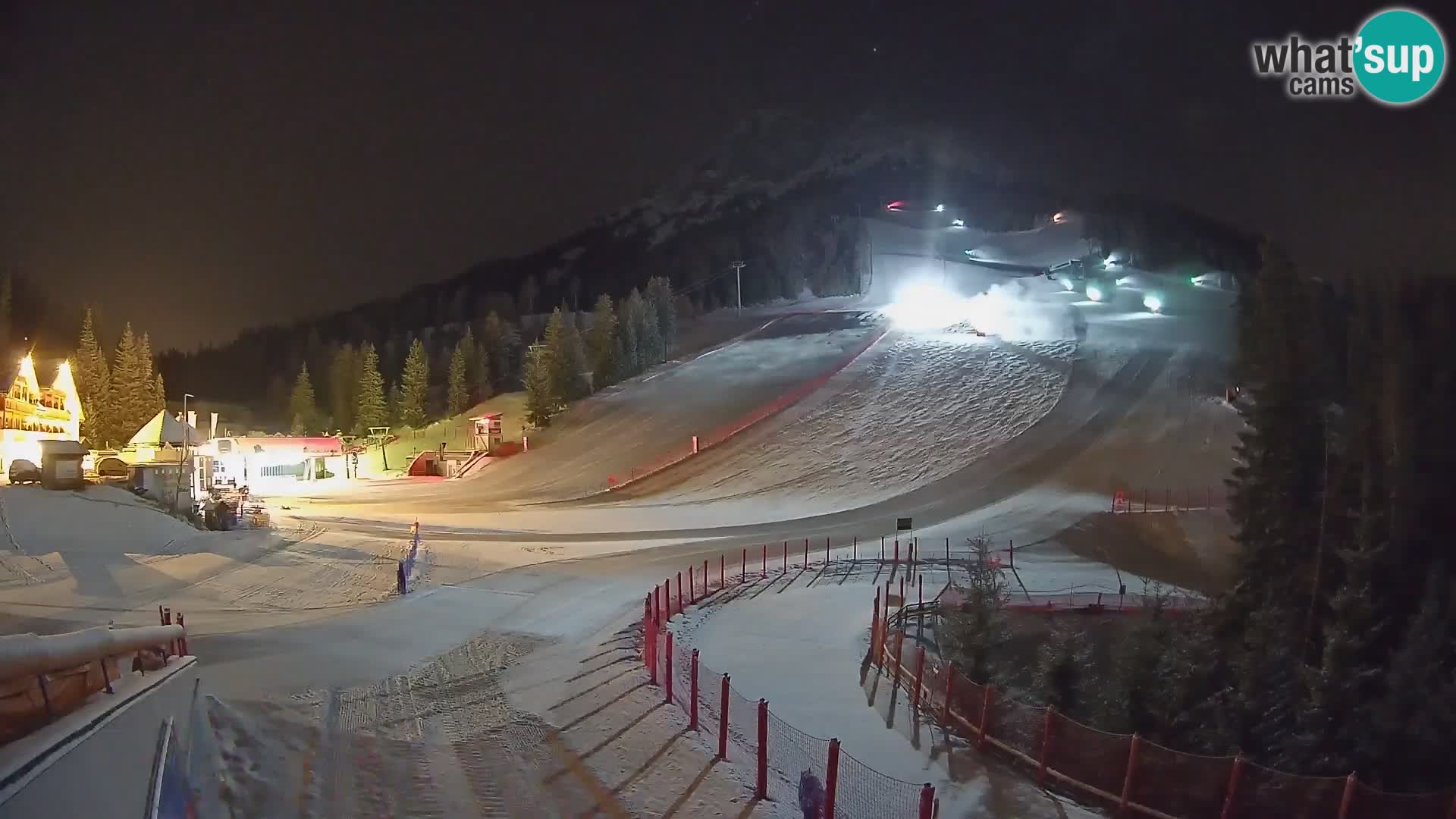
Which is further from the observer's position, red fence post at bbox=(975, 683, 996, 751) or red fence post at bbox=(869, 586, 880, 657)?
red fence post at bbox=(869, 586, 880, 657)

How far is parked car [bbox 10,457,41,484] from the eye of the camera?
124ft

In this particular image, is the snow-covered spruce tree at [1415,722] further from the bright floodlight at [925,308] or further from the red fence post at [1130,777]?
the bright floodlight at [925,308]

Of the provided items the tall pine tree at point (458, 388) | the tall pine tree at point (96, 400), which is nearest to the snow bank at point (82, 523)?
the tall pine tree at point (96, 400)

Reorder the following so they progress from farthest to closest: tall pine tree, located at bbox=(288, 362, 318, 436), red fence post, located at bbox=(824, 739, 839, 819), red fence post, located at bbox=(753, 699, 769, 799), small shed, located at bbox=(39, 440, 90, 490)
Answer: tall pine tree, located at bbox=(288, 362, 318, 436) < small shed, located at bbox=(39, 440, 90, 490) < red fence post, located at bbox=(753, 699, 769, 799) < red fence post, located at bbox=(824, 739, 839, 819)

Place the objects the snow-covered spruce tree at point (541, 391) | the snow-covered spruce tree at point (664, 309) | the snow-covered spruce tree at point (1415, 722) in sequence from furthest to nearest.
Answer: the snow-covered spruce tree at point (664, 309)
the snow-covered spruce tree at point (541, 391)
the snow-covered spruce tree at point (1415, 722)

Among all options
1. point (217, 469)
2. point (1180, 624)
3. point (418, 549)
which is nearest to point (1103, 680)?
point (1180, 624)

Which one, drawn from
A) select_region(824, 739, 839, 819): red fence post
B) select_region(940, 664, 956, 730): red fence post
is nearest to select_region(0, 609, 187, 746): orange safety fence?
select_region(824, 739, 839, 819): red fence post

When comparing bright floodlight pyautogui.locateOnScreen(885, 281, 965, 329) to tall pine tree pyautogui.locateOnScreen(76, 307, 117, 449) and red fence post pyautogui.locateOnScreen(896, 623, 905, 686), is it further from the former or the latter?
tall pine tree pyautogui.locateOnScreen(76, 307, 117, 449)

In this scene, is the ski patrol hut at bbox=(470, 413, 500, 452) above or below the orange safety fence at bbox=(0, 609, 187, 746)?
above

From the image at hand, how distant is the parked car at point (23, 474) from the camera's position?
37719mm

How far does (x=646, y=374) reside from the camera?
76.2 m

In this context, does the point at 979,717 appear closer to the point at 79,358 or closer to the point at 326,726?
the point at 326,726

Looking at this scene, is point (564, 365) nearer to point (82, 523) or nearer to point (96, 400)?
point (96, 400)

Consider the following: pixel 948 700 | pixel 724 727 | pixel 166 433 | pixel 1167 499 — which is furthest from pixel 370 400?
pixel 724 727
